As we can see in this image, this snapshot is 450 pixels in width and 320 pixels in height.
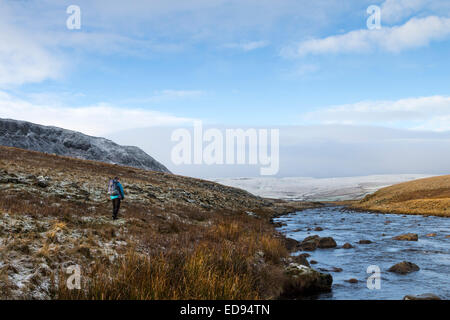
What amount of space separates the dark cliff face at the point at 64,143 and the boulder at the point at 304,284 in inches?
5451

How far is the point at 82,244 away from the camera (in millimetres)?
9984

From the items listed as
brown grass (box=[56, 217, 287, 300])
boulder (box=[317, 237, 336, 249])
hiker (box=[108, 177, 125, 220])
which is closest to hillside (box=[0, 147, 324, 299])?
brown grass (box=[56, 217, 287, 300])

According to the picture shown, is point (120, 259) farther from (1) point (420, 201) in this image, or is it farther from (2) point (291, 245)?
(1) point (420, 201)

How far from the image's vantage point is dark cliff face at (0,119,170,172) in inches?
4884

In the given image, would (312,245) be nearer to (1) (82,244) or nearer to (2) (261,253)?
(2) (261,253)

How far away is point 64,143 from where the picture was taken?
136375 mm

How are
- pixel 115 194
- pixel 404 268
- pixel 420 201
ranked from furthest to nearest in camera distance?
pixel 420 201 → pixel 115 194 → pixel 404 268

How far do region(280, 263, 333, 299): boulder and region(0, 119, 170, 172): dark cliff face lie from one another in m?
138

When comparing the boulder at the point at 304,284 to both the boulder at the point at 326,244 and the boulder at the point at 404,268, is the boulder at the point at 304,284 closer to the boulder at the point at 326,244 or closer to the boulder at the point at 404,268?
the boulder at the point at 404,268

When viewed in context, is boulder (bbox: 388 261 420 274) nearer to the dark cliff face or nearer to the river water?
the river water

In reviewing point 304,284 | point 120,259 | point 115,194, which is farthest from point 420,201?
point 120,259

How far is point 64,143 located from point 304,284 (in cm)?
15160
